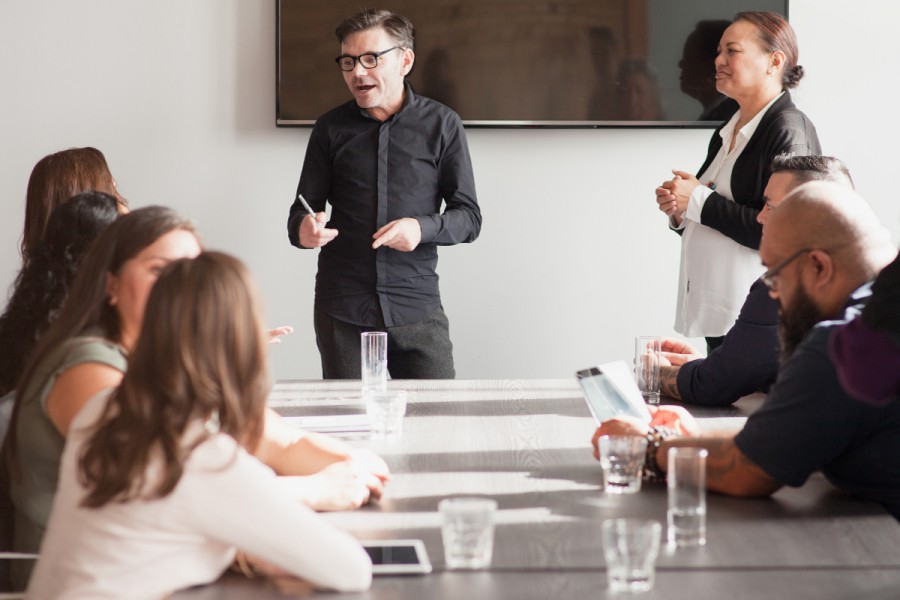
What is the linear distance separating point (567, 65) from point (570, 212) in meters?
0.59

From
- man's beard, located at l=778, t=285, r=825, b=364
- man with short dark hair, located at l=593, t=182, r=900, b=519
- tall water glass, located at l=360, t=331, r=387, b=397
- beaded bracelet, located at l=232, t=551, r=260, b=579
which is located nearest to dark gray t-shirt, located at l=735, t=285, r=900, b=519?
man with short dark hair, located at l=593, t=182, r=900, b=519

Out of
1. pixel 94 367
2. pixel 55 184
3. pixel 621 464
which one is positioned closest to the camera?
pixel 94 367

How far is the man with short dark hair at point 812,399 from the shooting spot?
168 centimetres

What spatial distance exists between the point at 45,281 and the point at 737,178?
223cm

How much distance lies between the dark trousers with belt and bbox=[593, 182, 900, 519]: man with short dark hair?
163 centimetres

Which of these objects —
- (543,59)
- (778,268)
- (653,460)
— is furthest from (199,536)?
(543,59)

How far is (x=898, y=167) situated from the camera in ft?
14.4

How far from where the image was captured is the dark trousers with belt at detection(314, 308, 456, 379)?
11.5ft

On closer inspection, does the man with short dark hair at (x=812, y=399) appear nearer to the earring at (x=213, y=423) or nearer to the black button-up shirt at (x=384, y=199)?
the earring at (x=213, y=423)

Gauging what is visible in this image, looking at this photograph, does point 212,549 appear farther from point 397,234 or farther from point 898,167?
point 898,167

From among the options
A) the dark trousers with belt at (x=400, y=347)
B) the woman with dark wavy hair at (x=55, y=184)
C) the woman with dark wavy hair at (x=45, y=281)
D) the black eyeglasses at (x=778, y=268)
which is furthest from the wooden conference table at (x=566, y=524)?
the dark trousers with belt at (x=400, y=347)

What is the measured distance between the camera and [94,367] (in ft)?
5.35

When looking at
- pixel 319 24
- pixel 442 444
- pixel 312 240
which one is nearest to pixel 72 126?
pixel 319 24

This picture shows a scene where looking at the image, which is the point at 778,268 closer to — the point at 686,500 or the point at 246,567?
the point at 686,500
